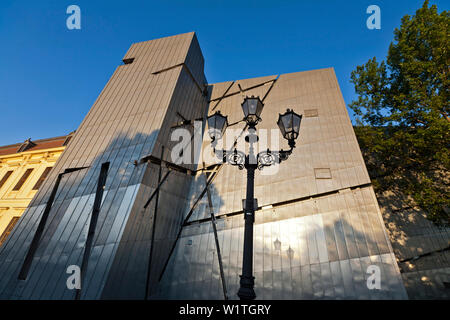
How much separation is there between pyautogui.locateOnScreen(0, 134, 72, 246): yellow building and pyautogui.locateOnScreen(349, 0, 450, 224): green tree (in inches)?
806

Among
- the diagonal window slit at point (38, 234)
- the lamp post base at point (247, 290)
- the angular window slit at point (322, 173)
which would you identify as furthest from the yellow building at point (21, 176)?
the lamp post base at point (247, 290)

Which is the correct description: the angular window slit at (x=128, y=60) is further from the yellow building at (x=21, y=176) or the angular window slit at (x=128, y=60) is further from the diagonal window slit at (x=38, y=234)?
the yellow building at (x=21, y=176)

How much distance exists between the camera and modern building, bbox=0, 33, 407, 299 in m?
7.07

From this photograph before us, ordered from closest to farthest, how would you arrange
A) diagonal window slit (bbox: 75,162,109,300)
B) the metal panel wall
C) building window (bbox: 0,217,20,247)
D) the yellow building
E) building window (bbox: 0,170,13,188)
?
1. diagonal window slit (bbox: 75,162,109,300)
2. the metal panel wall
3. building window (bbox: 0,217,20,247)
4. the yellow building
5. building window (bbox: 0,170,13,188)

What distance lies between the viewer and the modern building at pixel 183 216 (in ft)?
23.2

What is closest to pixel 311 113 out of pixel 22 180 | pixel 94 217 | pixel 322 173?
pixel 322 173

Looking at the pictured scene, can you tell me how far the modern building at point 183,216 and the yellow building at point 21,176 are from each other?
26.1ft

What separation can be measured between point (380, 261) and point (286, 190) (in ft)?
12.5

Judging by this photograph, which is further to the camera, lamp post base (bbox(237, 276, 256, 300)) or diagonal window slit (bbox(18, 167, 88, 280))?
diagonal window slit (bbox(18, 167, 88, 280))

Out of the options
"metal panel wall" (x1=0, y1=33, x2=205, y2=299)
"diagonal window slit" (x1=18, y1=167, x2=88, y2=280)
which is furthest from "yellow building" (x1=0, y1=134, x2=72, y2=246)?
"diagonal window slit" (x1=18, y1=167, x2=88, y2=280)

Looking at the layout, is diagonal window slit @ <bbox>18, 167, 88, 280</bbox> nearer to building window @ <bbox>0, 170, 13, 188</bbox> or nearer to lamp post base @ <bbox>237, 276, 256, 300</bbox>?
lamp post base @ <bbox>237, 276, 256, 300</bbox>
